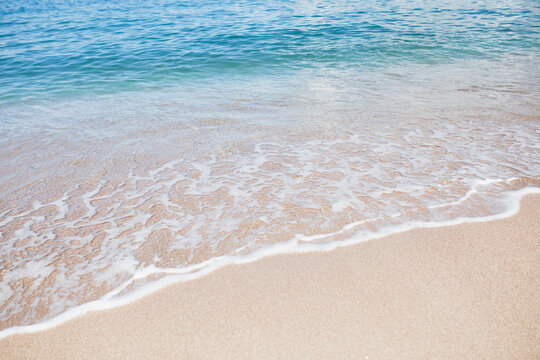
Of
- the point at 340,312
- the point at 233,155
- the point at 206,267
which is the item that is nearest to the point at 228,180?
the point at 233,155

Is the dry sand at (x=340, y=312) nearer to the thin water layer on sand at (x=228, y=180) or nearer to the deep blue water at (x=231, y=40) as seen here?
the thin water layer on sand at (x=228, y=180)

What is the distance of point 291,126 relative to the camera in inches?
196

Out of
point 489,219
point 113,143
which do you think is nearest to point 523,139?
point 489,219

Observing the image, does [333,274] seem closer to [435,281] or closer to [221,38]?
[435,281]

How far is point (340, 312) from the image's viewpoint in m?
2.03

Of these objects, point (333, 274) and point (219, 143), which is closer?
point (333, 274)

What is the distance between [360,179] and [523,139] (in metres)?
2.39

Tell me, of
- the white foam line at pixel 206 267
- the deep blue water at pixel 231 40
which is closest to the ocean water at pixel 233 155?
the white foam line at pixel 206 267

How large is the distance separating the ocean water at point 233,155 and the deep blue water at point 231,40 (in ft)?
0.39

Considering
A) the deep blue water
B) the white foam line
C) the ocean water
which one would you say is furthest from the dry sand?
the deep blue water

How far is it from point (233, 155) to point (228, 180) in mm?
658

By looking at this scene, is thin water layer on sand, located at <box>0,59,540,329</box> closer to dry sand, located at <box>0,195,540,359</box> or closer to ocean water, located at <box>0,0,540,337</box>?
ocean water, located at <box>0,0,540,337</box>

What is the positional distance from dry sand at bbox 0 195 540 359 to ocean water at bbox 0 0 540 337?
18cm

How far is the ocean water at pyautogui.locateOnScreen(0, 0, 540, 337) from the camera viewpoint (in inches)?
102
